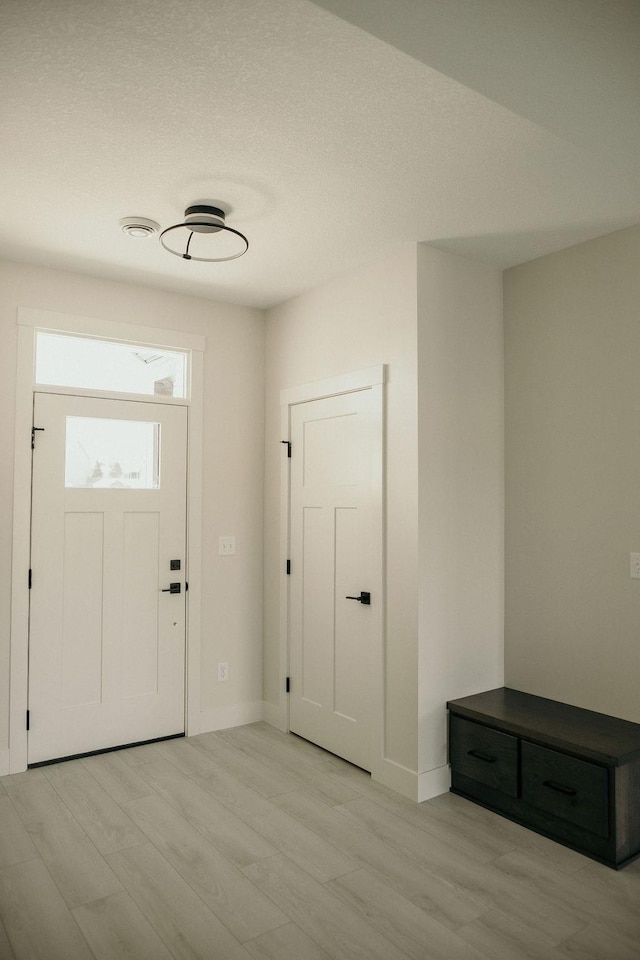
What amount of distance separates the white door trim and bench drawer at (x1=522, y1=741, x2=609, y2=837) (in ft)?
2.51

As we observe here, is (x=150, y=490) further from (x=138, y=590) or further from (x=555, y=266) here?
(x=555, y=266)

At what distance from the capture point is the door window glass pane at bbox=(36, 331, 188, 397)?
3.65 m

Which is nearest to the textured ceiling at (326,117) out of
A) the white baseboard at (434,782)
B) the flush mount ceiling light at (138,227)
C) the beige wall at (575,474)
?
the flush mount ceiling light at (138,227)

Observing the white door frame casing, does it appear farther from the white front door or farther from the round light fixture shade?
the round light fixture shade

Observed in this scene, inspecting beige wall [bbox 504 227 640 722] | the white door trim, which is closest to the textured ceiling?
beige wall [bbox 504 227 640 722]

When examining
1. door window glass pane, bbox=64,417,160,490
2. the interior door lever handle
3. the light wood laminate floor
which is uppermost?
door window glass pane, bbox=64,417,160,490

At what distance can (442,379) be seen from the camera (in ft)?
10.7

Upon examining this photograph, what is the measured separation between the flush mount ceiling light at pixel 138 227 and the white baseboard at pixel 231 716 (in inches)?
108

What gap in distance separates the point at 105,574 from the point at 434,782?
207 cm

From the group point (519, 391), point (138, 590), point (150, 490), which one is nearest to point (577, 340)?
point (519, 391)

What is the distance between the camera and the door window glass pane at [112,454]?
3662 millimetres

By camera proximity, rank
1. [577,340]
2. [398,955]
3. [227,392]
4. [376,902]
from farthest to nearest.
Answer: [227,392] < [577,340] < [376,902] < [398,955]

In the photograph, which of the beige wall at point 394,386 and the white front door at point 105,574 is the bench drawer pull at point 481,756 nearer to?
the beige wall at point 394,386

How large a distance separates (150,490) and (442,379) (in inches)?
71.6
